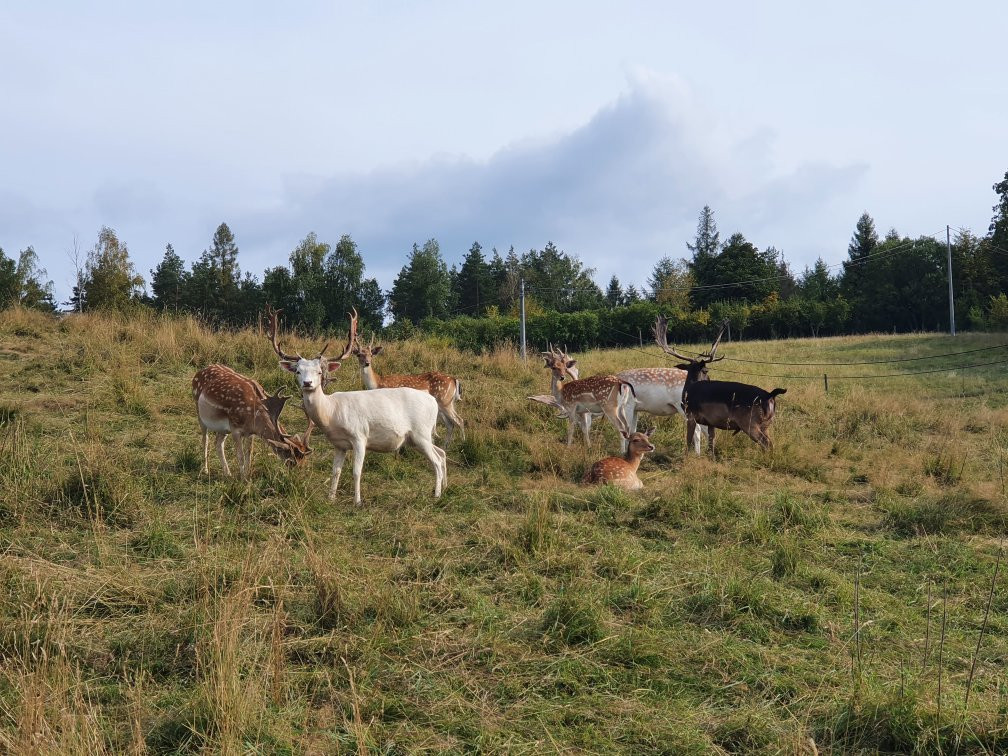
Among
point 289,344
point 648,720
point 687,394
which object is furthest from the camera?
point 289,344

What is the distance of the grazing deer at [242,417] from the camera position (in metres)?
8.35

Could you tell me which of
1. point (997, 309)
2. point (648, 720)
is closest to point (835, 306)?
point (997, 309)

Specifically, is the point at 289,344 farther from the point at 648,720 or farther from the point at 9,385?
the point at 648,720

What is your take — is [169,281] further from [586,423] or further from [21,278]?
[586,423]

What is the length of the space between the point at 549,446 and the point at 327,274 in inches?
1799

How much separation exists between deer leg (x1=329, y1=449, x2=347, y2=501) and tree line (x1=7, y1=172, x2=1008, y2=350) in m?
24.1

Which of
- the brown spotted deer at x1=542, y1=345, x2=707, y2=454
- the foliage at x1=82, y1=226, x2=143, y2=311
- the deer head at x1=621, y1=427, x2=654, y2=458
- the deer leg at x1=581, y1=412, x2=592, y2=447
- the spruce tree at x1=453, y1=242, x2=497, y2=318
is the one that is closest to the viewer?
the deer head at x1=621, y1=427, x2=654, y2=458

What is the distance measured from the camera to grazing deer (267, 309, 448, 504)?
25.9ft

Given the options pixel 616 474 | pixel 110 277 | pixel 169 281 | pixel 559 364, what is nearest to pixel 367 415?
pixel 616 474

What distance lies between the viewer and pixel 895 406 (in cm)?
1448

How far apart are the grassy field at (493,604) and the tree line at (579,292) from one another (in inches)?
968

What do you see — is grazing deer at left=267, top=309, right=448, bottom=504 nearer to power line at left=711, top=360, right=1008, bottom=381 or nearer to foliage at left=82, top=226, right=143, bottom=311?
power line at left=711, top=360, right=1008, bottom=381

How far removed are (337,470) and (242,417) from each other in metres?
1.40

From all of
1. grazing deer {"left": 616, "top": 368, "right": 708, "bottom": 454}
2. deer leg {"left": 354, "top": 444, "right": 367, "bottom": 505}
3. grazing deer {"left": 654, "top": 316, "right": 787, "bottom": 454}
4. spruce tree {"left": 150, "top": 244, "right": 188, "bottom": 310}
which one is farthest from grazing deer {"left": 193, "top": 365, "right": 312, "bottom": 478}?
spruce tree {"left": 150, "top": 244, "right": 188, "bottom": 310}
